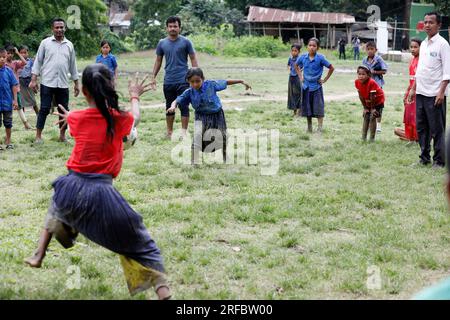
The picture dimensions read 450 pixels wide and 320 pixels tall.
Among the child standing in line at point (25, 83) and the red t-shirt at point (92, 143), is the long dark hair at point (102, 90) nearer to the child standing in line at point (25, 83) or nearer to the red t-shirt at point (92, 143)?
the red t-shirt at point (92, 143)

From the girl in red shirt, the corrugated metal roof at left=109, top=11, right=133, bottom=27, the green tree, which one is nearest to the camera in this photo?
the girl in red shirt

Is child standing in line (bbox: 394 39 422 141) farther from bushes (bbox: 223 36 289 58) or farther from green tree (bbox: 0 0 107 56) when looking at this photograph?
bushes (bbox: 223 36 289 58)

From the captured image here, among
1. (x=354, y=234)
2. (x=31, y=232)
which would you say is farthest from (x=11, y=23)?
(x=354, y=234)

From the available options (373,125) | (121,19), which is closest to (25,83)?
(373,125)

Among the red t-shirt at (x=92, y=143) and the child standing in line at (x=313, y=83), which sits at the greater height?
the red t-shirt at (x=92, y=143)

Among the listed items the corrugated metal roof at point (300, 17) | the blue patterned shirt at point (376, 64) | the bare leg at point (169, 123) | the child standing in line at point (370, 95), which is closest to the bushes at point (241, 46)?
the corrugated metal roof at point (300, 17)

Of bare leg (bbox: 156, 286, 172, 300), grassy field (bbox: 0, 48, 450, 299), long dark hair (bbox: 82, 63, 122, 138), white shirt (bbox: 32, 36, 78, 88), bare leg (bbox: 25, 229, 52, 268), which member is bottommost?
grassy field (bbox: 0, 48, 450, 299)

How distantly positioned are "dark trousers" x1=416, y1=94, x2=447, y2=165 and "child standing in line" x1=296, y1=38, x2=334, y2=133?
274 centimetres

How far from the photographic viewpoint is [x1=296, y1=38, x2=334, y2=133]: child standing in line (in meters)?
11.2

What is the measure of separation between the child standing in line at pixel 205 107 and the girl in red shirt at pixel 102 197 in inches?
167

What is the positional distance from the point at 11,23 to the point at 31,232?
13014 millimetres

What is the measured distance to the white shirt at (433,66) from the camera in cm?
816

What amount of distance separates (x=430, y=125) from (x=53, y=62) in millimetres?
5413

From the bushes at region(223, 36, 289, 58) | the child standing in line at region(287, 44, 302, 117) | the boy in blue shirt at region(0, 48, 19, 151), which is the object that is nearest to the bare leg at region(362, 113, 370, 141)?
the child standing in line at region(287, 44, 302, 117)
